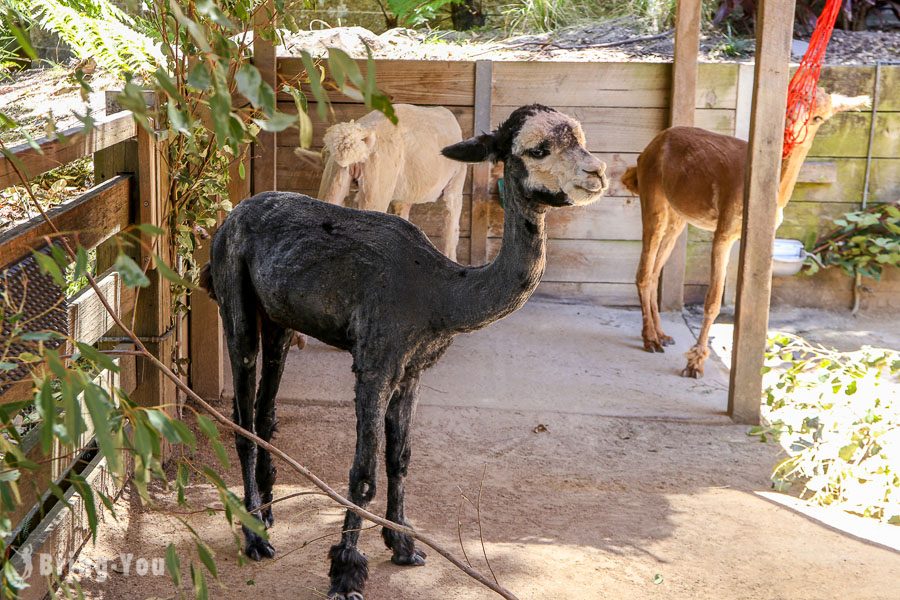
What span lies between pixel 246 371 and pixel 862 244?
638 centimetres

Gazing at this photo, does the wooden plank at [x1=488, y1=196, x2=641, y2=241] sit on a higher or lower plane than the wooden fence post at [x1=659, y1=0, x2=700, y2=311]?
lower

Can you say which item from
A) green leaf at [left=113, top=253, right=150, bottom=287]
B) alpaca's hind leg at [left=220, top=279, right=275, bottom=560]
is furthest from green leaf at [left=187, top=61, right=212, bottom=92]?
alpaca's hind leg at [left=220, top=279, right=275, bottom=560]

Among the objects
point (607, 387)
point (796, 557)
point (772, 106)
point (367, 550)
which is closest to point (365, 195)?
point (607, 387)

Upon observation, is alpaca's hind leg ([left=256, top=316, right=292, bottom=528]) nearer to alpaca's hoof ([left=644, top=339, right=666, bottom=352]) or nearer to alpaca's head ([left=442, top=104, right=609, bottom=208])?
alpaca's head ([left=442, top=104, right=609, bottom=208])

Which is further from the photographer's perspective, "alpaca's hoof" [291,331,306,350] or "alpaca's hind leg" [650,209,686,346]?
"alpaca's hind leg" [650,209,686,346]

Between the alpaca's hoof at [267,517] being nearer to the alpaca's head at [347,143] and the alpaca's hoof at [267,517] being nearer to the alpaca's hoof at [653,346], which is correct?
the alpaca's head at [347,143]

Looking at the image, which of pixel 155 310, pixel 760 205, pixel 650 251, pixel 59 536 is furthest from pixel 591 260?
pixel 59 536

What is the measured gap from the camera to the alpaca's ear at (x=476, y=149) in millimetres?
3361

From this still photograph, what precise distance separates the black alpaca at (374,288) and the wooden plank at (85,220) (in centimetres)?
50

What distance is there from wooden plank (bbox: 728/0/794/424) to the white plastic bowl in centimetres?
260

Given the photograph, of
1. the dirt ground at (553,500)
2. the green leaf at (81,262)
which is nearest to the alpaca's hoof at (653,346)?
the dirt ground at (553,500)

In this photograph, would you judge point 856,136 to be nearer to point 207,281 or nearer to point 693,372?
point 693,372

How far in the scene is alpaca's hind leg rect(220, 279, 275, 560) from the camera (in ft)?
13.1

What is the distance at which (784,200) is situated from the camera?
6516mm
